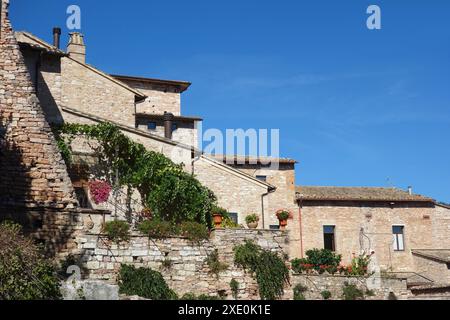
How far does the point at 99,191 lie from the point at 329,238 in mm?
16092

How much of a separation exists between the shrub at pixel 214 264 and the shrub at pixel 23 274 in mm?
6917

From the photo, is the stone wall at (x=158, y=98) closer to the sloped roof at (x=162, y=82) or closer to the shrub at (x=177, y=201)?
the sloped roof at (x=162, y=82)

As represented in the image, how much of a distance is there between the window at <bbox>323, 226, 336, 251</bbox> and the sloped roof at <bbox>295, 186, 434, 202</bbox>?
5.70ft

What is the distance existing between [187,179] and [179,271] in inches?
225

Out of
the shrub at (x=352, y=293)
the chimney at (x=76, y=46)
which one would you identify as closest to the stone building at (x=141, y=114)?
the chimney at (x=76, y=46)

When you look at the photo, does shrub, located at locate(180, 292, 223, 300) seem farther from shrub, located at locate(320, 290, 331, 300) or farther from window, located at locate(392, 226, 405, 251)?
window, located at locate(392, 226, 405, 251)

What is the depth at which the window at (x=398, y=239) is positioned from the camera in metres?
35.1

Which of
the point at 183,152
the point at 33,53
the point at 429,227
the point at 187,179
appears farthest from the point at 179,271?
the point at 429,227

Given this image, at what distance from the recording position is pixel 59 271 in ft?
56.3

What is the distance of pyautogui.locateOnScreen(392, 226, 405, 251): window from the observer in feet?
115
